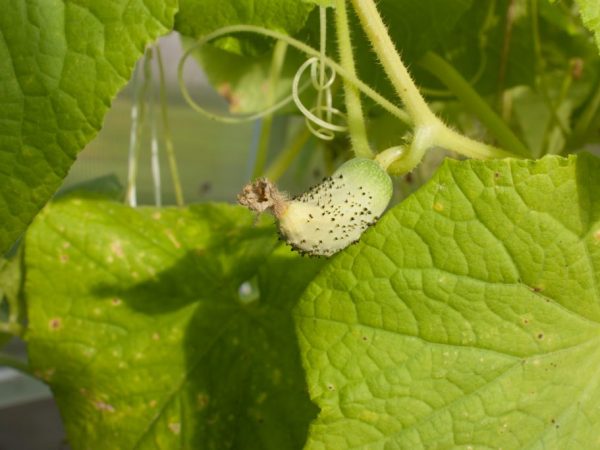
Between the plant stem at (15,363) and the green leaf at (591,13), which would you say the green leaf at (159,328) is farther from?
the green leaf at (591,13)

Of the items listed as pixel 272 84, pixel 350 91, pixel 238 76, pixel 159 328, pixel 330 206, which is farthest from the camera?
pixel 238 76

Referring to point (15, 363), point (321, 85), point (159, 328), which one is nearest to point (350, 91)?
point (321, 85)

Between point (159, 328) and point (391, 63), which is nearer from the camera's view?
point (391, 63)

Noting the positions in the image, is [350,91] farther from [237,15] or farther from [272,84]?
[272,84]

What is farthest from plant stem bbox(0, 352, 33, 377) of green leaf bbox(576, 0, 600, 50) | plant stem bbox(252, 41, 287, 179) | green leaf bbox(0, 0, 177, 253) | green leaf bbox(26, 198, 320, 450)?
green leaf bbox(576, 0, 600, 50)

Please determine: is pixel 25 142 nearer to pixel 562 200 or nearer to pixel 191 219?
pixel 191 219

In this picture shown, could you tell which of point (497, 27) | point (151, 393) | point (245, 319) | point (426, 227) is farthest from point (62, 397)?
point (497, 27)
